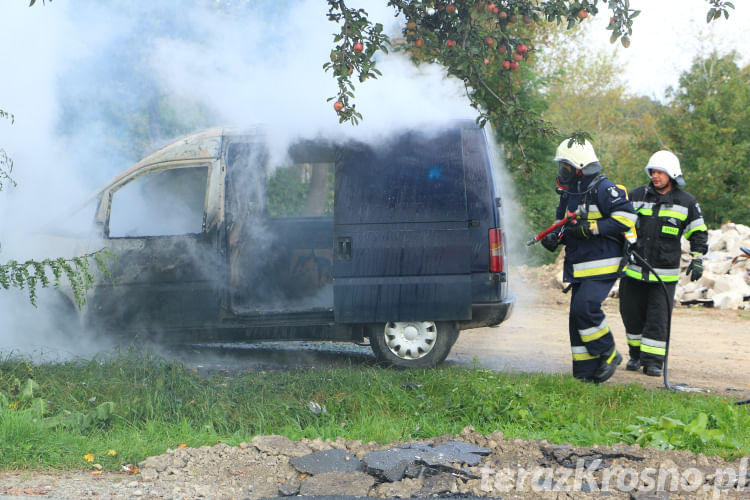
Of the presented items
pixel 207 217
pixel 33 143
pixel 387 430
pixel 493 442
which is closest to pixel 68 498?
pixel 387 430

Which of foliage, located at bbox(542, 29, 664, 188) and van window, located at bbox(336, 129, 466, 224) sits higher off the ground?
foliage, located at bbox(542, 29, 664, 188)

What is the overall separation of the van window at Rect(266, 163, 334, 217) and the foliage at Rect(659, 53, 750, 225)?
8.05 metres

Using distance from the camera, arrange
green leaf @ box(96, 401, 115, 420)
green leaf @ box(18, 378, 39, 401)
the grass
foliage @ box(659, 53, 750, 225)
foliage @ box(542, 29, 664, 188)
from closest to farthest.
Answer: the grass
green leaf @ box(96, 401, 115, 420)
green leaf @ box(18, 378, 39, 401)
foliage @ box(659, 53, 750, 225)
foliage @ box(542, 29, 664, 188)

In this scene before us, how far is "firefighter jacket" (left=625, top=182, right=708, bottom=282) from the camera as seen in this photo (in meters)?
6.73

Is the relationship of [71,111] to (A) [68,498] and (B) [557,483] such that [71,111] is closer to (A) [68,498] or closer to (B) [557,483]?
(A) [68,498]

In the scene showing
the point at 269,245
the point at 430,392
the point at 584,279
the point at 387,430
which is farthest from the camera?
the point at 269,245

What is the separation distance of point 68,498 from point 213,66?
5257 millimetres

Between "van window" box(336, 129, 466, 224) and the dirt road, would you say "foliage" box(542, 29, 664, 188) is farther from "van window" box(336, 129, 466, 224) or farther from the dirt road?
"van window" box(336, 129, 466, 224)

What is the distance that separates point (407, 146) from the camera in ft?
21.2

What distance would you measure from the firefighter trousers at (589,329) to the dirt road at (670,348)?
1.68 ft

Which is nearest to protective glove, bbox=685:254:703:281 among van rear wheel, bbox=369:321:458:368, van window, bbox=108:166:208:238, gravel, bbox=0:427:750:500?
van rear wheel, bbox=369:321:458:368

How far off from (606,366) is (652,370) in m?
0.83

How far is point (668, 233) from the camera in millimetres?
6727

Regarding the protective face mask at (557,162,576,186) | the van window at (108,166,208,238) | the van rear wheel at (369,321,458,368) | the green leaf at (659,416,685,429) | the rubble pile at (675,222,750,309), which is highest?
the protective face mask at (557,162,576,186)
